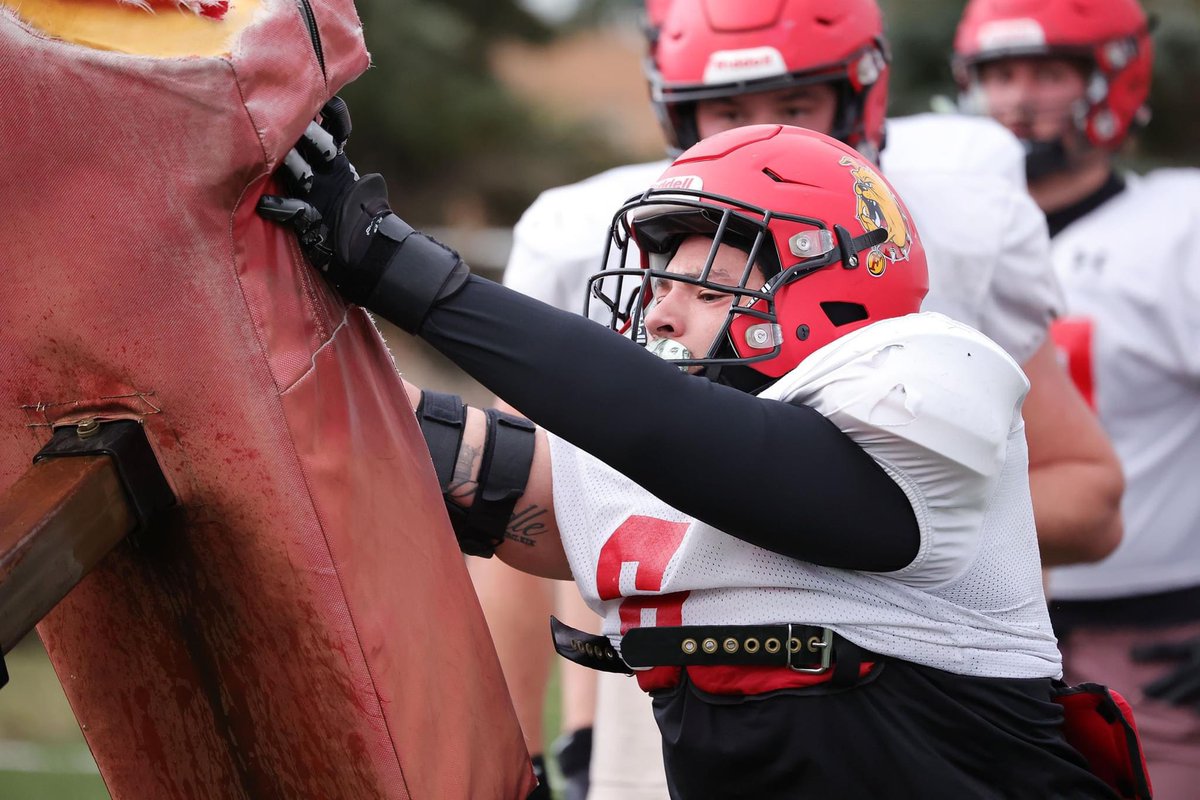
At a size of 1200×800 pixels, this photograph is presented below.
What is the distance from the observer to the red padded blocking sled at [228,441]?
1410mm

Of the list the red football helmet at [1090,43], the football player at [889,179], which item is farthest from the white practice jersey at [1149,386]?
the football player at [889,179]

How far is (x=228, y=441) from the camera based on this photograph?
1.51 m

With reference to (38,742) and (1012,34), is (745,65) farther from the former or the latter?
(38,742)

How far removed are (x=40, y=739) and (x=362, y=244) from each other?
210 inches

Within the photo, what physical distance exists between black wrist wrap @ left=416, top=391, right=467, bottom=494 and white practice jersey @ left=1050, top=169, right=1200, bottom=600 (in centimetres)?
231

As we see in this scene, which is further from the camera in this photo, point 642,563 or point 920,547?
point 642,563

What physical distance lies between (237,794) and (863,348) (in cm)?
84

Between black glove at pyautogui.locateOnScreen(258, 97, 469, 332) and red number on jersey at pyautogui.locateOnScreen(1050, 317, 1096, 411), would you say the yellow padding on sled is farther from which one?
red number on jersey at pyautogui.locateOnScreen(1050, 317, 1096, 411)

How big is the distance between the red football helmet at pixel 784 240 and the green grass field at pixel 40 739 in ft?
11.4

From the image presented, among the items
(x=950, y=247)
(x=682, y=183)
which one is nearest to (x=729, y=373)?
(x=682, y=183)

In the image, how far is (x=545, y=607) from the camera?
3.18 metres

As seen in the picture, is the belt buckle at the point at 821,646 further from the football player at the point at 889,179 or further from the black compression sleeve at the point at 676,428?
the football player at the point at 889,179

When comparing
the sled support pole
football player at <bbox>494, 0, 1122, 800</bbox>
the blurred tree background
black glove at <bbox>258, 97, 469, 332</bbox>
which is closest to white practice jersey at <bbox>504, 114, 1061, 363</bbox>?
football player at <bbox>494, 0, 1122, 800</bbox>

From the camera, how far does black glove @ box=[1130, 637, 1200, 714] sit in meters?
3.60
